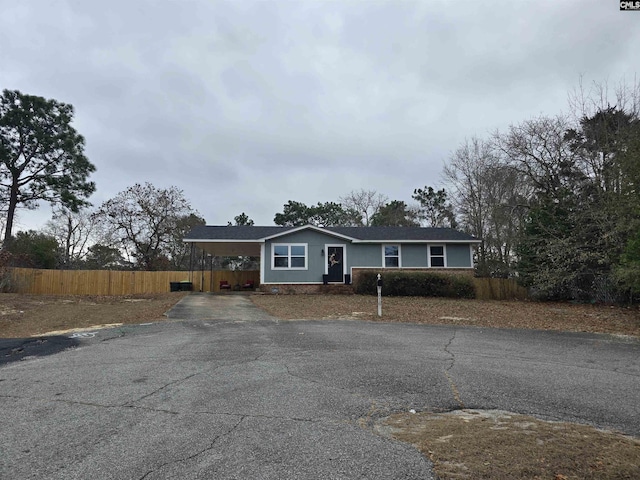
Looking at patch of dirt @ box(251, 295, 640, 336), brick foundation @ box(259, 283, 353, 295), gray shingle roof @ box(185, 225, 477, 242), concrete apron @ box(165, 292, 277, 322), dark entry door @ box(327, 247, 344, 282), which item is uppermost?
gray shingle roof @ box(185, 225, 477, 242)

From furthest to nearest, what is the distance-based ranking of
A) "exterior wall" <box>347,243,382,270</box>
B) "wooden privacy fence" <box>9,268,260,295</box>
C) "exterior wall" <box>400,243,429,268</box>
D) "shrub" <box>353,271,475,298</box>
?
"wooden privacy fence" <box>9,268,260,295</box>, "exterior wall" <box>400,243,429,268</box>, "exterior wall" <box>347,243,382,270</box>, "shrub" <box>353,271,475,298</box>

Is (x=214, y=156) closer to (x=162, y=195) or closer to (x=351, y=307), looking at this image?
(x=162, y=195)

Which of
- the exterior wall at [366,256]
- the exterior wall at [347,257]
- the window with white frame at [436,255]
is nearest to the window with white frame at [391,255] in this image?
the exterior wall at [347,257]

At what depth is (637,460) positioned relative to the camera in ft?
9.04

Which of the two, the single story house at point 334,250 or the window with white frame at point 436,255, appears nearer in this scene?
the single story house at point 334,250

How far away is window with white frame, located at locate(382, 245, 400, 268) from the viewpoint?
2172 cm

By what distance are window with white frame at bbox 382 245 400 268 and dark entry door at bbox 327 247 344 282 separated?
7.87 ft

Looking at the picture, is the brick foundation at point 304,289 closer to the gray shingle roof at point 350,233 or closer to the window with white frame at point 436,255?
the gray shingle roof at point 350,233

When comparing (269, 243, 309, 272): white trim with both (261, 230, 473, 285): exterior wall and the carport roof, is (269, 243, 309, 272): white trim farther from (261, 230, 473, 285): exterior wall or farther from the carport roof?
the carport roof

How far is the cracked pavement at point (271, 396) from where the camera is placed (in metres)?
2.94

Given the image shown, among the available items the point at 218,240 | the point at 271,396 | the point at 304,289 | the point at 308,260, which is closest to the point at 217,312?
the point at 218,240

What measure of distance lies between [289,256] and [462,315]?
10242 mm

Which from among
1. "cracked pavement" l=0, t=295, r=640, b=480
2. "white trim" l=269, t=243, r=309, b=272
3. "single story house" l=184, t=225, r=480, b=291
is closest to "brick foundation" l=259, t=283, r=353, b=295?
"single story house" l=184, t=225, r=480, b=291

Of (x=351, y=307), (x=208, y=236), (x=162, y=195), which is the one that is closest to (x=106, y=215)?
(x=162, y=195)
